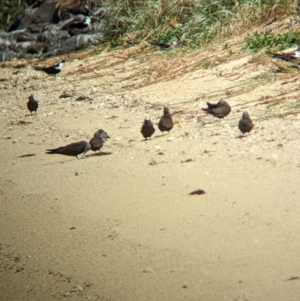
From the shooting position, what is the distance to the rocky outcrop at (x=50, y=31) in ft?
56.2

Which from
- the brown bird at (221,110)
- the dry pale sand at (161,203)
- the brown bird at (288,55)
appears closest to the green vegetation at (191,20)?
the brown bird at (288,55)

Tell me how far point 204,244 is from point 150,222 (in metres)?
0.76

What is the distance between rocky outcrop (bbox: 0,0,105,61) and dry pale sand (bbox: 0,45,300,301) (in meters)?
4.98

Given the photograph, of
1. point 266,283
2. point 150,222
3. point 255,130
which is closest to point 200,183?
point 150,222

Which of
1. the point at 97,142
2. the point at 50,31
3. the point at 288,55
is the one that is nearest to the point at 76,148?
the point at 97,142

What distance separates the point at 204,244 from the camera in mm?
6902

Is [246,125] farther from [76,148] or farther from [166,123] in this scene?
[76,148]

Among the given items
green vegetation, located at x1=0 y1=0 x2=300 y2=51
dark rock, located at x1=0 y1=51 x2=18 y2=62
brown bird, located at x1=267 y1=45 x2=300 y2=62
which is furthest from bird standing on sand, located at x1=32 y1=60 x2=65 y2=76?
brown bird, located at x1=267 y1=45 x2=300 y2=62

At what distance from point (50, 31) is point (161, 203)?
10657 mm

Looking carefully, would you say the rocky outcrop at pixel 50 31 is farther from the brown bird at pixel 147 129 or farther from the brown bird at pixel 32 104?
the brown bird at pixel 147 129

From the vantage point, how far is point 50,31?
58.9ft

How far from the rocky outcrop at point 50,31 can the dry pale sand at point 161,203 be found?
16.3 feet

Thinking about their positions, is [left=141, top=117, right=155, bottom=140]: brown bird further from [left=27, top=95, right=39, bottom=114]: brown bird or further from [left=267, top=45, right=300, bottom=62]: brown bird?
[left=27, top=95, right=39, bottom=114]: brown bird

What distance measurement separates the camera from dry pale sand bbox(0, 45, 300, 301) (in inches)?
256
